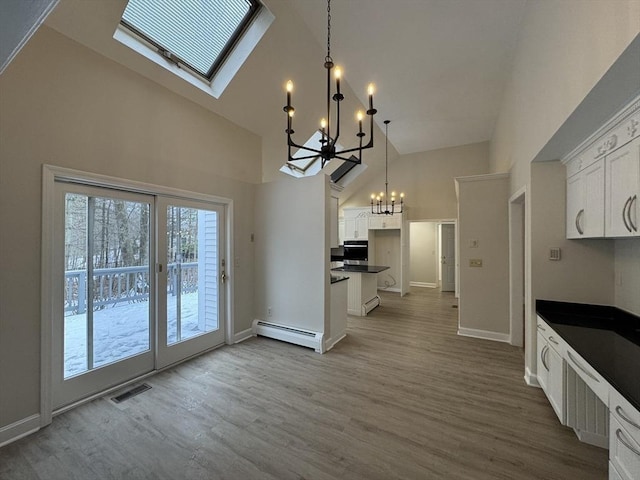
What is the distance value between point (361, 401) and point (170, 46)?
415 centimetres

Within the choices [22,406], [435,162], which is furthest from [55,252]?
[435,162]

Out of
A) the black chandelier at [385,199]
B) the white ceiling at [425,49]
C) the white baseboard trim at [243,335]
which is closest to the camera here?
the white ceiling at [425,49]

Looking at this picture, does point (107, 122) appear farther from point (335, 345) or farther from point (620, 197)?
point (620, 197)

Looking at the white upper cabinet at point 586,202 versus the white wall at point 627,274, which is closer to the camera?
the white upper cabinet at point 586,202

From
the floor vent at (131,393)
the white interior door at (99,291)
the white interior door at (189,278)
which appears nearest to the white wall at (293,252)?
the white interior door at (189,278)

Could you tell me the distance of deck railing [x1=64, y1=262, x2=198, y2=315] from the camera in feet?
7.91

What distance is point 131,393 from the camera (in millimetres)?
2580

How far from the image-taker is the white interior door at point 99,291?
7.57 ft

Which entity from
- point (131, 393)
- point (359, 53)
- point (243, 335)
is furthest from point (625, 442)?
point (359, 53)

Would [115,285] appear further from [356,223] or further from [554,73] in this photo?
[356,223]

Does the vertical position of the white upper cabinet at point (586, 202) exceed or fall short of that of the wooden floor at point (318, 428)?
it exceeds it

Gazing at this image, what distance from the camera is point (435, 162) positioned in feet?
24.3

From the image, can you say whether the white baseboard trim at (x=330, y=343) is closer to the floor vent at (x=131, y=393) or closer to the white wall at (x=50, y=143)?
the floor vent at (x=131, y=393)

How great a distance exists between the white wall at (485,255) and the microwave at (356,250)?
3.77 m
